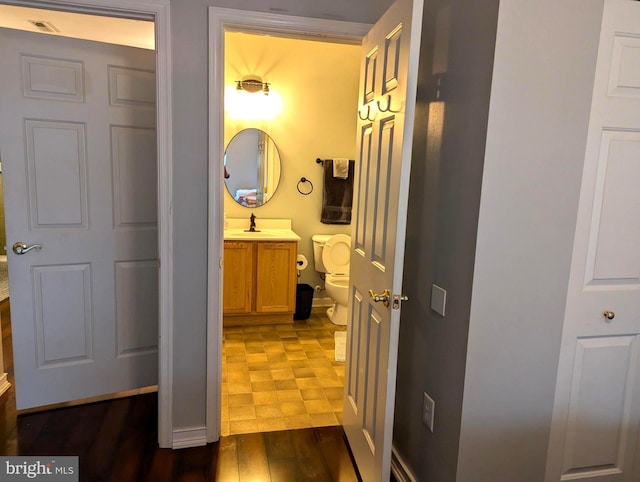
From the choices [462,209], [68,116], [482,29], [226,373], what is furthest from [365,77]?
[226,373]

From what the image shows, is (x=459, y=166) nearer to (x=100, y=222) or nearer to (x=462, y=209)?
(x=462, y=209)

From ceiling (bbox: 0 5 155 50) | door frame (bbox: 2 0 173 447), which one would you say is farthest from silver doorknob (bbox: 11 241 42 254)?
ceiling (bbox: 0 5 155 50)

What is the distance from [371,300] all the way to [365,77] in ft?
3.29

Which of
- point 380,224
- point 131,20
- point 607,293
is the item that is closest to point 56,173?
point 131,20

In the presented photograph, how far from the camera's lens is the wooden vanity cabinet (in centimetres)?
368

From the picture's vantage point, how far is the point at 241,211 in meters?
4.10

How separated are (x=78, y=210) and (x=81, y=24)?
1.53 m

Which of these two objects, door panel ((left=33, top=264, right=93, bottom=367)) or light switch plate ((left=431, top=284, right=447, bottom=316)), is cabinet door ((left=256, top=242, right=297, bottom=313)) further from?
light switch plate ((left=431, top=284, right=447, bottom=316))

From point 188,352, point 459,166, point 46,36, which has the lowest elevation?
point 188,352

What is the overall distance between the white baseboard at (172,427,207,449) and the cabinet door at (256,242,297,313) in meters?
1.69

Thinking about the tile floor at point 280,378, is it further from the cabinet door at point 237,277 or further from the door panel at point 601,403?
the door panel at point 601,403

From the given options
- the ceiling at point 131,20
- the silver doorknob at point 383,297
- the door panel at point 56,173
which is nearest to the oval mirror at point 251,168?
the ceiling at point 131,20

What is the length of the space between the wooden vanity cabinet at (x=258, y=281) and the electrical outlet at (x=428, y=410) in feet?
7.13

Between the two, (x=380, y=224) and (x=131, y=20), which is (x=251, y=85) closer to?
(x=131, y=20)
